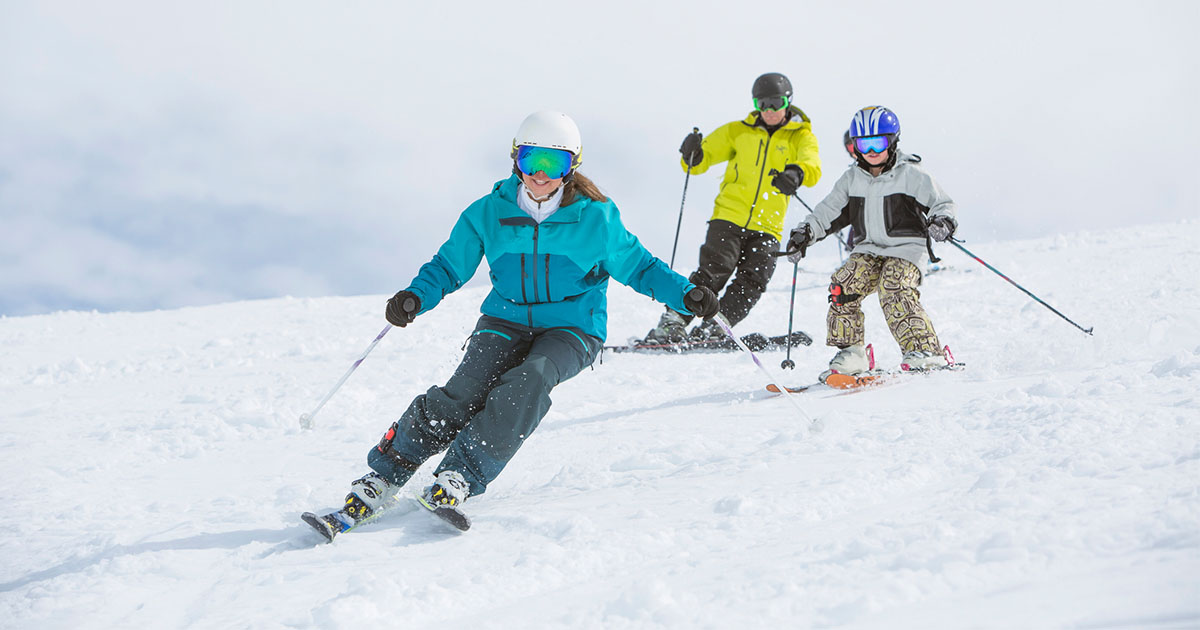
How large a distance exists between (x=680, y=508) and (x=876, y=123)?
3292 millimetres

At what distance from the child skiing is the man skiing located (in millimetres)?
1854

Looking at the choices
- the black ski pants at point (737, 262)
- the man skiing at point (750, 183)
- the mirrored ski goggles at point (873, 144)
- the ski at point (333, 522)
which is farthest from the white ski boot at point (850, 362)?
the ski at point (333, 522)

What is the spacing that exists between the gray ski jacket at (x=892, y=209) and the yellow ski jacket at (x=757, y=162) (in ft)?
6.17

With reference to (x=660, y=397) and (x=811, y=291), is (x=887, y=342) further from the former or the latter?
(x=811, y=291)

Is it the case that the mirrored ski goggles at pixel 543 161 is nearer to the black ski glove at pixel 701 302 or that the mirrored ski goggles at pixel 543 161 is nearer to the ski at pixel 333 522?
the black ski glove at pixel 701 302

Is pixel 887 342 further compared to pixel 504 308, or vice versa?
pixel 887 342

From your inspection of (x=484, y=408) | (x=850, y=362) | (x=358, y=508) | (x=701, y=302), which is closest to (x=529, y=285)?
(x=484, y=408)

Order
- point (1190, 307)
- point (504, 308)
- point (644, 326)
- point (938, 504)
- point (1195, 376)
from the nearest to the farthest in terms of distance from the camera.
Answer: point (938, 504), point (1195, 376), point (504, 308), point (1190, 307), point (644, 326)

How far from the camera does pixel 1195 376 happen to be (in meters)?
3.51

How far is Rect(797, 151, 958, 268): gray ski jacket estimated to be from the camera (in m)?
5.25

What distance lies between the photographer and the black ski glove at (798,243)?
5258 mm

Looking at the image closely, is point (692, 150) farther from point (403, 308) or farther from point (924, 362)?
point (403, 308)

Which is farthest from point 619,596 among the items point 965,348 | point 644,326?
point 644,326

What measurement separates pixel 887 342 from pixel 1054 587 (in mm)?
6254
